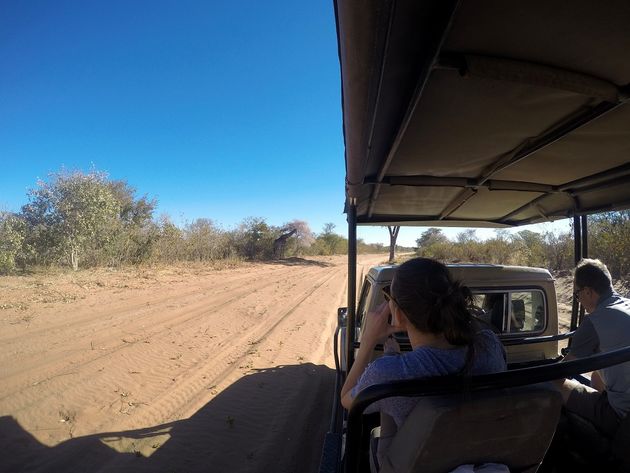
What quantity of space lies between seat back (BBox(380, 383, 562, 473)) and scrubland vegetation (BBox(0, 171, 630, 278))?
11861mm

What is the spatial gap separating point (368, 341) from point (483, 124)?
4.51 feet

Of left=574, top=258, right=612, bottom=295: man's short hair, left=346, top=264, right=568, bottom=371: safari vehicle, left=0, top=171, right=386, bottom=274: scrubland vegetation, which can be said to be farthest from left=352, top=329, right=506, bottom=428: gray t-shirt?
left=0, top=171, right=386, bottom=274: scrubland vegetation

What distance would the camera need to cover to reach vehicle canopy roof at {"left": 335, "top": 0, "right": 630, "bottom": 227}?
1.10 metres

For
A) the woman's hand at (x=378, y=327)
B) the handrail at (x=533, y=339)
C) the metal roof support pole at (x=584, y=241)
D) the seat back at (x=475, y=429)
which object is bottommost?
the handrail at (x=533, y=339)

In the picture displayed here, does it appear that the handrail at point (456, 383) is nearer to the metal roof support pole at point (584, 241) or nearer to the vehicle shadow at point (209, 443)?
the vehicle shadow at point (209, 443)

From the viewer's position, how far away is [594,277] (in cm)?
226

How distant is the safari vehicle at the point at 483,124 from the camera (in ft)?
3.34

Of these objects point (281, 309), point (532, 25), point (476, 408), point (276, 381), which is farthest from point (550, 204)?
point (281, 309)

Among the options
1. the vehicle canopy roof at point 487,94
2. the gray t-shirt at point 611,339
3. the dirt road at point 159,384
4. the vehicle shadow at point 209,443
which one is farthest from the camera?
the dirt road at point 159,384

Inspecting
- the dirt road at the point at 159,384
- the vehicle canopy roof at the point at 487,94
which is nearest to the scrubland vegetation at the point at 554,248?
the dirt road at the point at 159,384

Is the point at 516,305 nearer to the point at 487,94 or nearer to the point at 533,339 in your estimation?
the point at 533,339

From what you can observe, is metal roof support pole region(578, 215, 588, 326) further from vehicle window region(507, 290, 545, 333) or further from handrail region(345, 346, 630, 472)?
handrail region(345, 346, 630, 472)

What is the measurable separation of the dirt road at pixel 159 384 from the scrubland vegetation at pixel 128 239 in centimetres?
686

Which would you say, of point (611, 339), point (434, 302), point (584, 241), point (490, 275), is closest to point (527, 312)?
point (490, 275)
